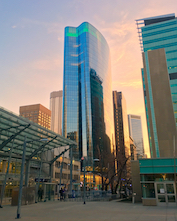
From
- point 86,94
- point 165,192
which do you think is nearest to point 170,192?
point 165,192

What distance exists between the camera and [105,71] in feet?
477

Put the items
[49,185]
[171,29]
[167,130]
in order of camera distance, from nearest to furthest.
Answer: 1. [49,185]
2. [167,130]
3. [171,29]

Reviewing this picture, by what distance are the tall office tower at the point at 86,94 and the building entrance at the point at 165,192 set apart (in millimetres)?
86166

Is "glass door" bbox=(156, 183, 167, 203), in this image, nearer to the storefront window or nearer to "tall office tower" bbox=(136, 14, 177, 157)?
the storefront window

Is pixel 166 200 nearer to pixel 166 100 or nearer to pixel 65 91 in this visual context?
pixel 166 100

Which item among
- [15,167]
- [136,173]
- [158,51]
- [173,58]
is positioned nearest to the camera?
[136,173]

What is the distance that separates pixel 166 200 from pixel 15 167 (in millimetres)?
Answer: 33743

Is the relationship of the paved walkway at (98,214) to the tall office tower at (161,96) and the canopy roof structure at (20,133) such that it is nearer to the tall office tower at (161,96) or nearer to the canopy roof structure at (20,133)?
the canopy roof structure at (20,133)

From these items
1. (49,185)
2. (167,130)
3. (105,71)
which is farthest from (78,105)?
(49,185)

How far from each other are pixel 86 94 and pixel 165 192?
→ 336 ft

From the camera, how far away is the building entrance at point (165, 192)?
2194 cm

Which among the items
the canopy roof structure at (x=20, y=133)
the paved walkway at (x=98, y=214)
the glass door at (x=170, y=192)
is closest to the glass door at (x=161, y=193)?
the glass door at (x=170, y=192)

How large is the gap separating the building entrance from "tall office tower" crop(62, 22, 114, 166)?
86166 millimetres

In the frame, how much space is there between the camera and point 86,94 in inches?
4815
